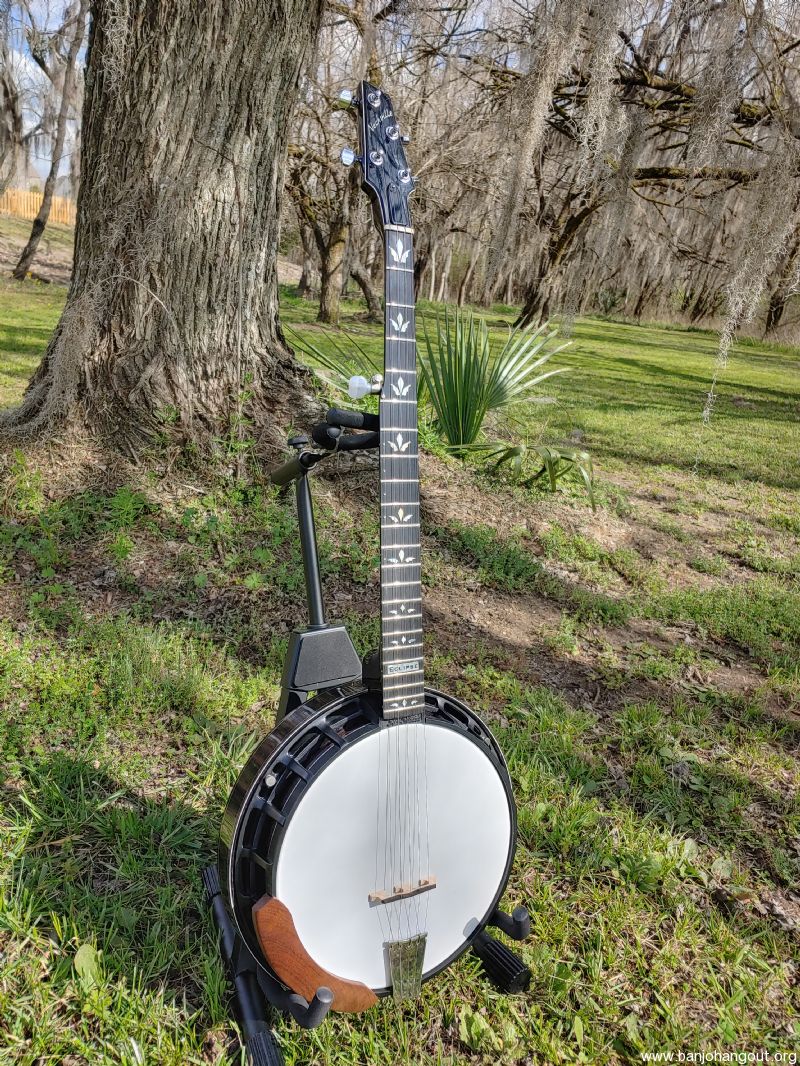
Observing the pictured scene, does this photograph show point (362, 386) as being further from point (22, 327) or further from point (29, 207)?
point (29, 207)

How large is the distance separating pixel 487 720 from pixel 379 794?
1392mm

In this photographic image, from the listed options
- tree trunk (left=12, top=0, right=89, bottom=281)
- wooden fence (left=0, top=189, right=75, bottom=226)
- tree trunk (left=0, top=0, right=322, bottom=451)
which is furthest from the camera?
wooden fence (left=0, top=189, right=75, bottom=226)

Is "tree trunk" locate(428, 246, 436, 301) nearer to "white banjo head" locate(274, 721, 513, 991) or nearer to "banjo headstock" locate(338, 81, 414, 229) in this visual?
"banjo headstock" locate(338, 81, 414, 229)

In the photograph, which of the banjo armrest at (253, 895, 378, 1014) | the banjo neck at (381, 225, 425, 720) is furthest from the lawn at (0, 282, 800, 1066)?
the banjo neck at (381, 225, 425, 720)

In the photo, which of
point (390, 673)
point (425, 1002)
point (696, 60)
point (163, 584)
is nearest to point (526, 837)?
point (425, 1002)

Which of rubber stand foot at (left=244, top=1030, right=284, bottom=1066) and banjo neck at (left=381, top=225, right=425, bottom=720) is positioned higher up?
banjo neck at (left=381, top=225, right=425, bottom=720)

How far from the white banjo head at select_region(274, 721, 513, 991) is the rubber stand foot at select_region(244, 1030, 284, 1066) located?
21 centimetres

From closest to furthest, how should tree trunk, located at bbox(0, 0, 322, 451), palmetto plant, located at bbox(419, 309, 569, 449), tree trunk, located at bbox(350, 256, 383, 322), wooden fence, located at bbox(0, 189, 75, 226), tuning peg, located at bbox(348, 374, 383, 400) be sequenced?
tuning peg, located at bbox(348, 374, 383, 400) < tree trunk, located at bbox(0, 0, 322, 451) < palmetto plant, located at bbox(419, 309, 569, 449) < tree trunk, located at bbox(350, 256, 383, 322) < wooden fence, located at bbox(0, 189, 75, 226)

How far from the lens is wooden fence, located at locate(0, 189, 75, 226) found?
2905 centimetres

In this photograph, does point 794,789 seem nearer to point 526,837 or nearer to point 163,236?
point 526,837

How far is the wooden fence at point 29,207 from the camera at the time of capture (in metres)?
29.0

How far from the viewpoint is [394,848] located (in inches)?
61.2

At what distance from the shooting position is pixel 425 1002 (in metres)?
1.75

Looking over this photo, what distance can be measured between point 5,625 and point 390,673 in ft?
7.03
